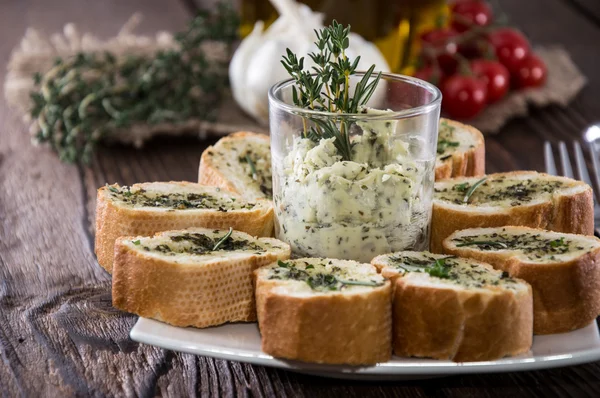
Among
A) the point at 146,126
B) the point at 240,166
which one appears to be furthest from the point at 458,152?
the point at 146,126

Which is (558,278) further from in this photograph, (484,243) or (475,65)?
(475,65)

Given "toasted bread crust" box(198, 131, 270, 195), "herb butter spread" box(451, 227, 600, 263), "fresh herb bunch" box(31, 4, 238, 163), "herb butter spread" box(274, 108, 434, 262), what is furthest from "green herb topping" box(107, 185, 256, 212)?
"fresh herb bunch" box(31, 4, 238, 163)

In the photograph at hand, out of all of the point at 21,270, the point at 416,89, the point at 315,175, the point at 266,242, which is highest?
the point at 416,89

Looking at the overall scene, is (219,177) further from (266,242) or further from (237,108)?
(237,108)

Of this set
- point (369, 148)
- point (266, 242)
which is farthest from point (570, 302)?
point (266, 242)

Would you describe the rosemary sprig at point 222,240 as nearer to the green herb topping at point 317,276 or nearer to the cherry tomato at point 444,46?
the green herb topping at point 317,276

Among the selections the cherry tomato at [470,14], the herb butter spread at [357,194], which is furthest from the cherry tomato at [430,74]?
the herb butter spread at [357,194]
